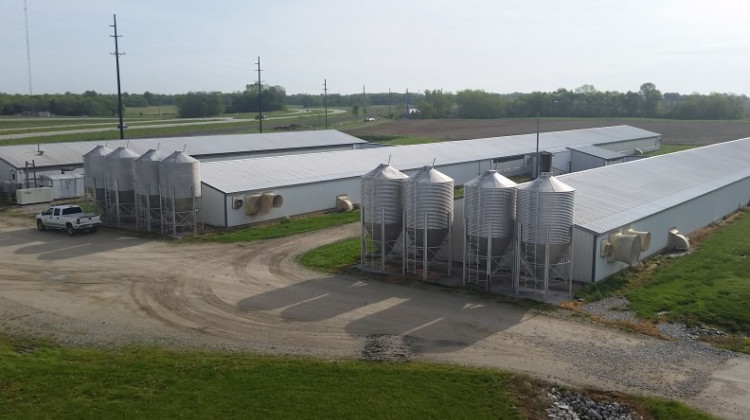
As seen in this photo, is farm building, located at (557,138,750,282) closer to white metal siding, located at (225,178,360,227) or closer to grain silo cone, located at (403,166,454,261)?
grain silo cone, located at (403,166,454,261)

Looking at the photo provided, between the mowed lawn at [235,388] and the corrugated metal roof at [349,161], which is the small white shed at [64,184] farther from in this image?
the mowed lawn at [235,388]

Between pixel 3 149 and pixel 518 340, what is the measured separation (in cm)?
4624

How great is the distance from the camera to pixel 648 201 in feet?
108

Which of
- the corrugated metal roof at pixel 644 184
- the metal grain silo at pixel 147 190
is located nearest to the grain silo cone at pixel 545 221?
the corrugated metal roof at pixel 644 184

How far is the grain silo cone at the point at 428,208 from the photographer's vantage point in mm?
27344

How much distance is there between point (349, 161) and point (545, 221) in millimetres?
27339

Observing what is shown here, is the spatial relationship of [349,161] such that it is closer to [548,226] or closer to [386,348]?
[548,226]

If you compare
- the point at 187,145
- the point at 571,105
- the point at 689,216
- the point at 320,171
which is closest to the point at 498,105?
the point at 571,105

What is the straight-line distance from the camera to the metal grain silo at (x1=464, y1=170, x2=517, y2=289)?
25.5 meters

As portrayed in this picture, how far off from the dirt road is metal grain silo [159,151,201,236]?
5.43 m

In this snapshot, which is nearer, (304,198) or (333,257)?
(333,257)

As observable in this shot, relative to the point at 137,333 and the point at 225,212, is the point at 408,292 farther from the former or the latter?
the point at 225,212

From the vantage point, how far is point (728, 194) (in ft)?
140

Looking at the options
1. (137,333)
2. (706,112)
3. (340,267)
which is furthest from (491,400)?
(706,112)
